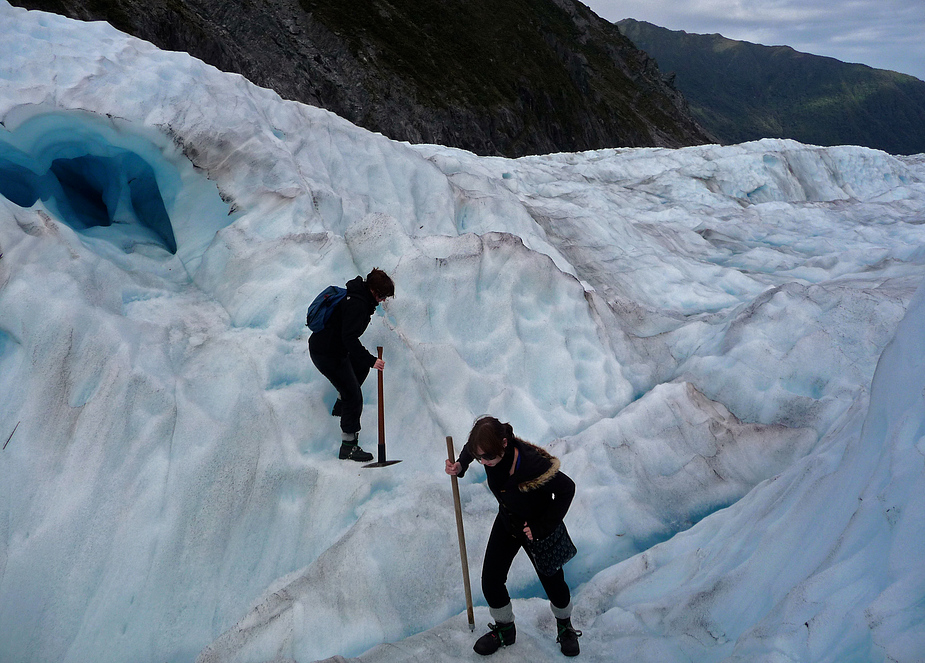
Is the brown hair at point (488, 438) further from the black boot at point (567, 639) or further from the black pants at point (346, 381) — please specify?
the black pants at point (346, 381)

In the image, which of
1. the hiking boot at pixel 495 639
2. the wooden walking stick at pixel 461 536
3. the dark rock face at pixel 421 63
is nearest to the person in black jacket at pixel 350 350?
the wooden walking stick at pixel 461 536

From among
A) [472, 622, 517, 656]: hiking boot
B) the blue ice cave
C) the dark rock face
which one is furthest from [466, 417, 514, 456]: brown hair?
the dark rock face

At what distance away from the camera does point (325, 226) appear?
6.79 m

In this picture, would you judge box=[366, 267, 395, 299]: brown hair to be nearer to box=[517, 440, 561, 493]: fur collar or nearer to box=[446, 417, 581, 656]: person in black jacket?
box=[446, 417, 581, 656]: person in black jacket

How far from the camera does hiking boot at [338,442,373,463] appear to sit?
492 cm

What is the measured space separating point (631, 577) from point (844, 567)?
5.62ft

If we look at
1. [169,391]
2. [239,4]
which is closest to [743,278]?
[169,391]

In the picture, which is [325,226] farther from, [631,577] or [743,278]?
[743,278]

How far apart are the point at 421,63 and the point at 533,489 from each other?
52333 millimetres

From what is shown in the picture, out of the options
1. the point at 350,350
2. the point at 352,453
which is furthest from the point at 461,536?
the point at 350,350

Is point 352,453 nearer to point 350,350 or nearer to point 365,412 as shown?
point 365,412

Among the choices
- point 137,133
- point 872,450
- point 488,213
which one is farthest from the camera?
point 488,213

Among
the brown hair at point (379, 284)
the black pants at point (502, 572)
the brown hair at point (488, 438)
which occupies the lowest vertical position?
the black pants at point (502, 572)

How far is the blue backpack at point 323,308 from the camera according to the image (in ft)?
15.3
